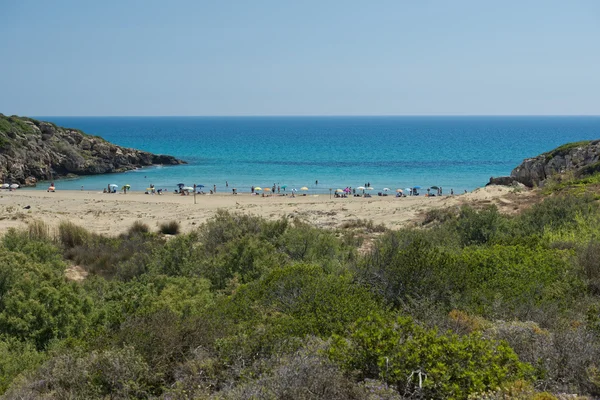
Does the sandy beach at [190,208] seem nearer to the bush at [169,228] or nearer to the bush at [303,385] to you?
the bush at [169,228]

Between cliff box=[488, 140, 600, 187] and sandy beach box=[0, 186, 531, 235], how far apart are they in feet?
21.5

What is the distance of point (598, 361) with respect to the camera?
5207 millimetres

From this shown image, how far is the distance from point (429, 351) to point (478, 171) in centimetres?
6096

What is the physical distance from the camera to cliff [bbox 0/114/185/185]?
→ 5172 cm

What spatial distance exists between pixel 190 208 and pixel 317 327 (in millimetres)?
27557

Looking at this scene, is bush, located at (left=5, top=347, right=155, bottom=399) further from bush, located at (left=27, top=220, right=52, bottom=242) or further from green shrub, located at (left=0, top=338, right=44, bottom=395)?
bush, located at (left=27, top=220, right=52, bottom=242)

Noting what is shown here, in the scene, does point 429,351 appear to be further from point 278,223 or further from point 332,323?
point 278,223

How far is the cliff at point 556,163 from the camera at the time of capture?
31.9 meters

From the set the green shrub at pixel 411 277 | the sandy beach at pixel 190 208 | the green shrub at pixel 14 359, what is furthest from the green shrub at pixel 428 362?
the sandy beach at pixel 190 208

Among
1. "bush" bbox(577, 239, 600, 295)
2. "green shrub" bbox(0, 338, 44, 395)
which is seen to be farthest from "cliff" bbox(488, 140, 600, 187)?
"green shrub" bbox(0, 338, 44, 395)

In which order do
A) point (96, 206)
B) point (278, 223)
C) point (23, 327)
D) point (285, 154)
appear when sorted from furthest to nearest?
1. point (285, 154)
2. point (96, 206)
3. point (278, 223)
4. point (23, 327)

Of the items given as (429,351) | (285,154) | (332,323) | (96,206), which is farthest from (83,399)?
(285,154)

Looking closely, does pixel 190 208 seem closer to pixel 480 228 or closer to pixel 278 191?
pixel 278 191

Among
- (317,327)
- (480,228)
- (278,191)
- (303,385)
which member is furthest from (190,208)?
(303,385)
